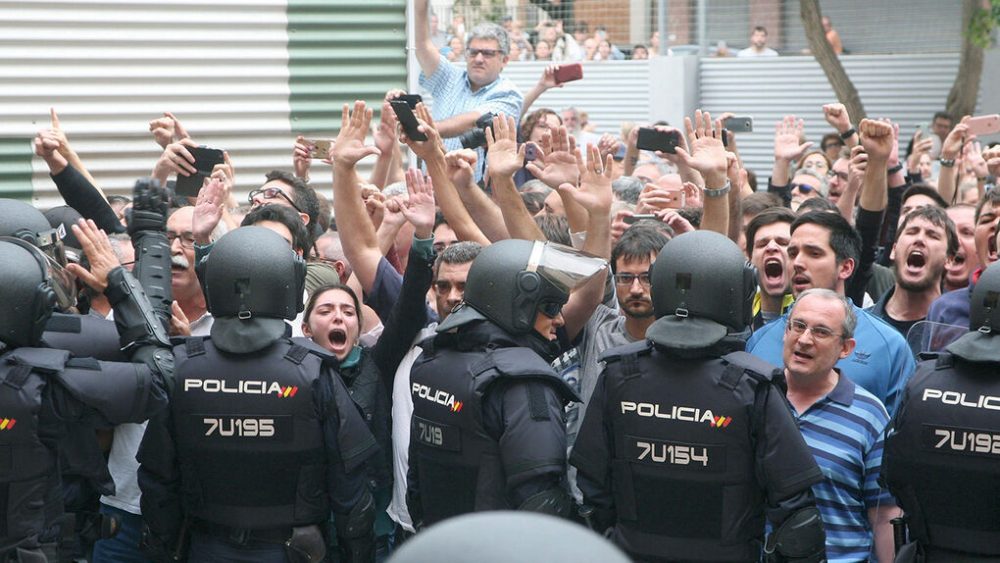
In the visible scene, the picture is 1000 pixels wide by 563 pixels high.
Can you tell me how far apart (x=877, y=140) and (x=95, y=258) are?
12.5ft

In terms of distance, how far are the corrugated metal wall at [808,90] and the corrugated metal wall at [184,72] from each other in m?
10.1

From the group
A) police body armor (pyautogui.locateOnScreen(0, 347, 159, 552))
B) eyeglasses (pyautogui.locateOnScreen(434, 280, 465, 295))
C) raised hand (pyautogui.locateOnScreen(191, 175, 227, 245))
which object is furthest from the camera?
raised hand (pyautogui.locateOnScreen(191, 175, 227, 245))

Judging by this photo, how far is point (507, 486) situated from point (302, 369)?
852 mm

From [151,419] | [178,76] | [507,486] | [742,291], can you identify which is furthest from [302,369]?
[178,76]

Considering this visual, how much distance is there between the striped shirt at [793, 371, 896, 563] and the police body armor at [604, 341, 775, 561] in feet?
1.53

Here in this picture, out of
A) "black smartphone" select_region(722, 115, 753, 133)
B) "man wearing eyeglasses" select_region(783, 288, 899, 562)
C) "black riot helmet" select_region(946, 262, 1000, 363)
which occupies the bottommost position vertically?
"man wearing eyeglasses" select_region(783, 288, 899, 562)

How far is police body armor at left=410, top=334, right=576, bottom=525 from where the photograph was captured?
419cm

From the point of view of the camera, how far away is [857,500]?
4.49m

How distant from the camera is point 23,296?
4176 millimetres

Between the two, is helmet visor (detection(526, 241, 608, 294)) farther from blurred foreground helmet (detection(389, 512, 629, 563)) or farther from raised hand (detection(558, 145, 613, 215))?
blurred foreground helmet (detection(389, 512, 629, 563))

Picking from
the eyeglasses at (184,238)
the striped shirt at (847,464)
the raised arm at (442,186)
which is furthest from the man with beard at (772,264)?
the eyeglasses at (184,238)

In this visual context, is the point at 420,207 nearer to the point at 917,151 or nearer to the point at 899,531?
the point at 899,531

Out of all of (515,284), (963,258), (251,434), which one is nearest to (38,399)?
(251,434)

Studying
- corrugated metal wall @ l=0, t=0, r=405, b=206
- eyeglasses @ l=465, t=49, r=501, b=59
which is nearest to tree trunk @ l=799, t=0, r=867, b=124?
eyeglasses @ l=465, t=49, r=501, b=59
